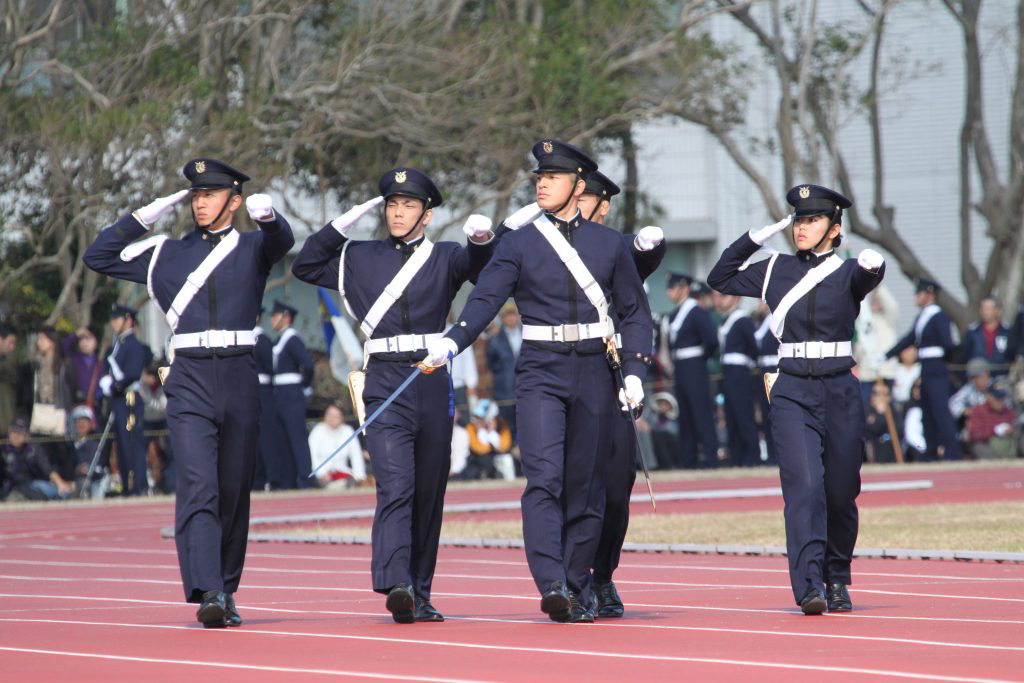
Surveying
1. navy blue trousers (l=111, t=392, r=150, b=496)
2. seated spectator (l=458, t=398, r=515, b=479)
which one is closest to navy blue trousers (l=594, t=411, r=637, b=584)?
navy blue trousers (l=111, t=392, r=150, b=496)

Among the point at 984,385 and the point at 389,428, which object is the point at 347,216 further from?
the point at 984,385

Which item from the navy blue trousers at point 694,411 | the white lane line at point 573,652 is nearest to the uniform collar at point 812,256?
the white lane line at point 573,652

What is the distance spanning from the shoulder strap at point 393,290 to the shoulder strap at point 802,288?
1718mm

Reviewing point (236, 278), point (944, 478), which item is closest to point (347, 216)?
point (236, 278)

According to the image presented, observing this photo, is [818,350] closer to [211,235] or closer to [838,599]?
[838,599]

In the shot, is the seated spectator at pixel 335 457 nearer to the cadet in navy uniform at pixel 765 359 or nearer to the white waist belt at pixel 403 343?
the cadet in navy uniform at pixel 765 359

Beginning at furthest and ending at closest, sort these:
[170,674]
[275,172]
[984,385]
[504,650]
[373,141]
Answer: [373,141] → [275,172] → [984,385] → [504,650] → [170,674]

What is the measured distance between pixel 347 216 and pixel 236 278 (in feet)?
1.99

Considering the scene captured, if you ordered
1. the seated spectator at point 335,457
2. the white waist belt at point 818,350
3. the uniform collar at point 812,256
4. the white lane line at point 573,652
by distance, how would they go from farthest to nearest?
1. the seated spectator at point 335,457
2. the uniform collar at point 812,256
3. the white waist belt at point 818,350
4. the white lane line at point 573,652

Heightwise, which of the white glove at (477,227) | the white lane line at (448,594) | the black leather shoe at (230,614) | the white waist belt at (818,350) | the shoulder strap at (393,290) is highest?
the white glove at (477,227)

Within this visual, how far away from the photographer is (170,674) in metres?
7.57

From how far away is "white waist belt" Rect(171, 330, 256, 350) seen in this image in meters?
9.54

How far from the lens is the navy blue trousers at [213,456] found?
9.35 metres

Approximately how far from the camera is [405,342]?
9.63m
